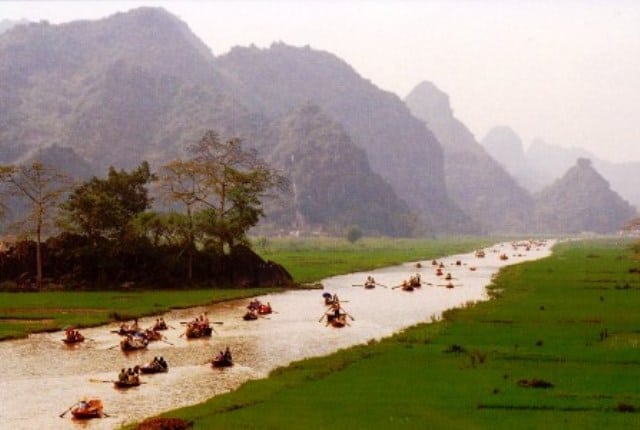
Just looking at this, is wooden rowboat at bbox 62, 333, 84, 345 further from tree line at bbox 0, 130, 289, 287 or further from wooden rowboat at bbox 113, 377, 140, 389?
tree line at bbox 0, 130, 289, 287

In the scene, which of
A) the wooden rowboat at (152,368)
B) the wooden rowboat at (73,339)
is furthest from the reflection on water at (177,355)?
the wooden rowboat at (73,339)

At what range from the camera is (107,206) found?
7494 cm

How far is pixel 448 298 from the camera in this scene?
226 feet

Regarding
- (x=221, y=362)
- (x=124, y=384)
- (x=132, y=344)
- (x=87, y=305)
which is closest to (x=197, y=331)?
(x=132, y=344)

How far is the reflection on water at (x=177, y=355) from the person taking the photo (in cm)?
2809

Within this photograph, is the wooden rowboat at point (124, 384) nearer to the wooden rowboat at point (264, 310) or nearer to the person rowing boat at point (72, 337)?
the person rowing boat at point (72, 337)

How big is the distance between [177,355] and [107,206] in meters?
39.4

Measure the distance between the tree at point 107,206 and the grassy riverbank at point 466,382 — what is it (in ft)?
130

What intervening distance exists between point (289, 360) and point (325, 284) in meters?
47.6

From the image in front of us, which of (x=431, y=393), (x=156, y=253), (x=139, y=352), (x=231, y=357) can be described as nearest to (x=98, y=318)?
(x=139, y=352)

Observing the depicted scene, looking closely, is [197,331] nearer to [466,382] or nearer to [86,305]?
[86,305]

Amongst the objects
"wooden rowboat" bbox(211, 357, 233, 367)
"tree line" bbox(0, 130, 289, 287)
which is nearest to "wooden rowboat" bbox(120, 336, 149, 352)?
"wooden rowboat" bbox(211, 357, 233, 367)

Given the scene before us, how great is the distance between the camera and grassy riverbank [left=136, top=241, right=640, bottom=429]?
922 inches

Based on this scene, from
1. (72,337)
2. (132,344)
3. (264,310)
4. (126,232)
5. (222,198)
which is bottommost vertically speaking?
(132,344)
